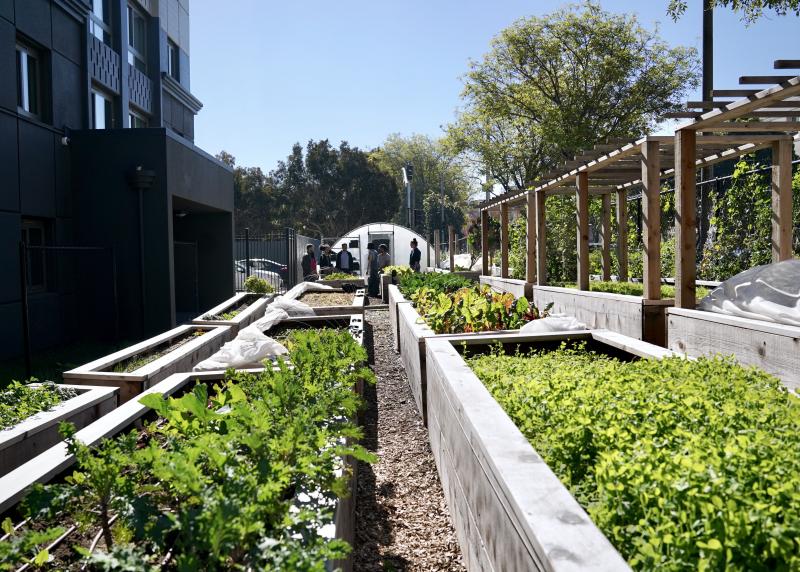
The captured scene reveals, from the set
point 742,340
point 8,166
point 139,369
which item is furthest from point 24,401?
point 8,166

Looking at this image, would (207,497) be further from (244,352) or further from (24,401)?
(244,352)

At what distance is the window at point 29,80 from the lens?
11156 mm

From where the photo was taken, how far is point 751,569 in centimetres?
152

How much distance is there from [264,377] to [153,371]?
2351mm

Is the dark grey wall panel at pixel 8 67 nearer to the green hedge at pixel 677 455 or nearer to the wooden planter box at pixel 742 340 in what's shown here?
the green hedge at pixel 677 455

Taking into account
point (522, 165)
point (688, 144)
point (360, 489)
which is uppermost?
point (522, 165)

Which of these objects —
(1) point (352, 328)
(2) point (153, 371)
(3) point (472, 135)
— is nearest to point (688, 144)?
(1) point (352, 328)

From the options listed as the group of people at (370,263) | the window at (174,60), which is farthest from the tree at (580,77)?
the window at (174,60)

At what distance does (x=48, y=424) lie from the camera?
14.1 feet

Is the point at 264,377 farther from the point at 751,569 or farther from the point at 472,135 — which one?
the point at 472,135

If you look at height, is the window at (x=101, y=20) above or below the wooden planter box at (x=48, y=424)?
above

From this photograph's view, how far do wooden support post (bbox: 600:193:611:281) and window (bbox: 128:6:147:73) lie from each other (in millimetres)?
12863

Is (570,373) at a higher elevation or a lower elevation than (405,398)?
higher

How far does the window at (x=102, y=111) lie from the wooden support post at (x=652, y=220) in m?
11.4
